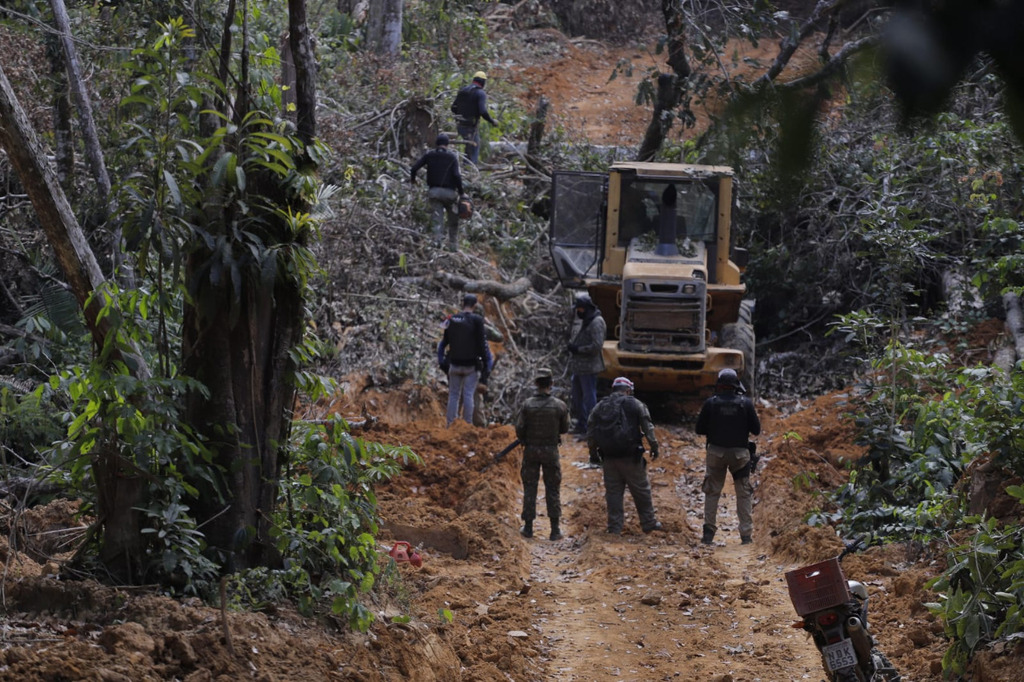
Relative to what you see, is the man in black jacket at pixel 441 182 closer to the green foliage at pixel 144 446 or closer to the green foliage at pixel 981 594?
the green foliage at pixel 144 446

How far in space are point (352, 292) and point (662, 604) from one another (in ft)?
28.9

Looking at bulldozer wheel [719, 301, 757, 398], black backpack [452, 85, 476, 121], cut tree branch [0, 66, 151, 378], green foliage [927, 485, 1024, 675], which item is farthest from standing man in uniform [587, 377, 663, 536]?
black backpack [452, 85, 476, 121]

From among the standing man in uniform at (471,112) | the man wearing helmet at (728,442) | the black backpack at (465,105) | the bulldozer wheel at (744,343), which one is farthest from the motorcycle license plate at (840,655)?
the black backpack at (465,105)

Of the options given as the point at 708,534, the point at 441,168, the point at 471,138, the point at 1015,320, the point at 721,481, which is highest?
the point at 471,138

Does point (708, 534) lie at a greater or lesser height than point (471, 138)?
lesser

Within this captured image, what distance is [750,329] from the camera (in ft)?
52.0

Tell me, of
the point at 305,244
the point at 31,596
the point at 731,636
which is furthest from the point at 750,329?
the point at 31,596

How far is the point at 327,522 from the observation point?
7.03m

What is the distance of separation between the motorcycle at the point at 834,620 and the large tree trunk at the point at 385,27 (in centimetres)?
1838

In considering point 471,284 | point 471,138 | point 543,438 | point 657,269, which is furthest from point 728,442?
point 471,138

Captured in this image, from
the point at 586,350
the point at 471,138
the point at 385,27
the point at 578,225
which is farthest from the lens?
the point at 385,27

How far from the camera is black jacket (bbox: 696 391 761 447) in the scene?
10992mm

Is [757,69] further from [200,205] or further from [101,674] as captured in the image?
[200,205]

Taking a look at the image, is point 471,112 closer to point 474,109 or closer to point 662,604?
point 474,109
